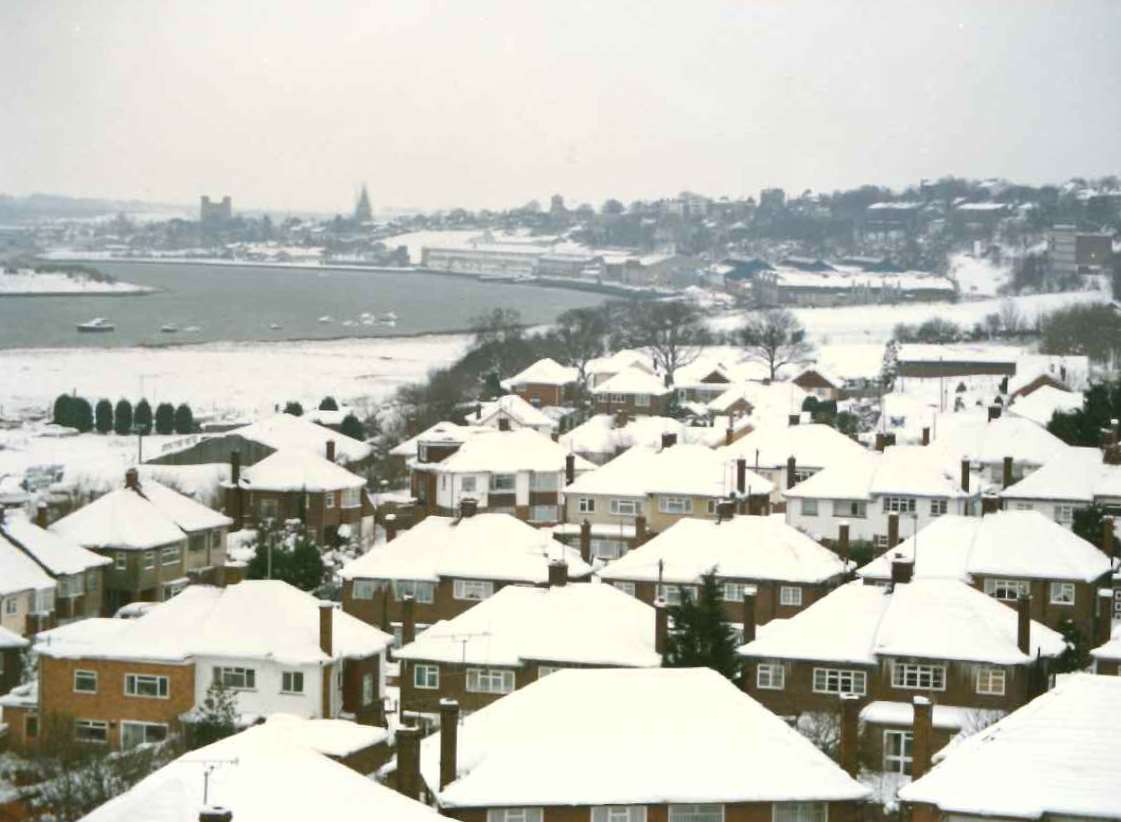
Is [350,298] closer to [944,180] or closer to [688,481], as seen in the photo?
[944,180]

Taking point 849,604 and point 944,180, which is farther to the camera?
point 944,180

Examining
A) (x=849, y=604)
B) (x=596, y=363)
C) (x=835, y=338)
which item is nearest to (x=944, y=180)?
(x=835, y=338)

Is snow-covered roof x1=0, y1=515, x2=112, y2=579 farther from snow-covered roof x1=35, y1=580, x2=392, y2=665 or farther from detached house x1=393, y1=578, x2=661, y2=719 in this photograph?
detached house x1=393, y1=578, x2=661, y2=719

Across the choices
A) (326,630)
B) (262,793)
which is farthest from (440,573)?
(262,793)

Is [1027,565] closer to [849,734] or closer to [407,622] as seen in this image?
[407,622]

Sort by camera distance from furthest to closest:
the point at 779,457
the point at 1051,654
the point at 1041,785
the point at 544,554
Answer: the point at 779,457 → the point at 544,554 → the point at 1051,654 → the point at 1041,785

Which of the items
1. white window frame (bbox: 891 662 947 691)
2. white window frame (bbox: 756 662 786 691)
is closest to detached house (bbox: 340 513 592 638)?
white window frame (bbox: 756 662 786 691)

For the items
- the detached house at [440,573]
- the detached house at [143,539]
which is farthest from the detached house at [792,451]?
the detached house at [143,539]
